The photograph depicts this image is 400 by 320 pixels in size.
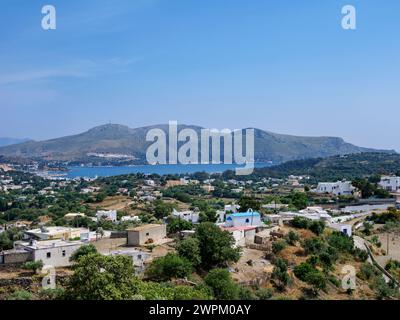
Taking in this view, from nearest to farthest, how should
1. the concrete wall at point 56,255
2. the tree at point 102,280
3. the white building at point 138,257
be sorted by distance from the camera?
1. the tree at point 102,280
2. the concrete wall at point 56,255
3. the white building at point 138,257

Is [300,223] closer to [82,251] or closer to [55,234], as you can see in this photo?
[55,234]

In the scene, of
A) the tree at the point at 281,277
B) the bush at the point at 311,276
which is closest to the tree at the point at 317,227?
the bush at the point at 311,276

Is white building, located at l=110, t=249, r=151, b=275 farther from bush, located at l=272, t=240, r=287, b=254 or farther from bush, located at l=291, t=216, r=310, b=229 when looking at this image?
bush, located at l=291, t=216, r=310, b=229

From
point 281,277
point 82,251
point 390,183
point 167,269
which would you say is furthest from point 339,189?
point 167,269

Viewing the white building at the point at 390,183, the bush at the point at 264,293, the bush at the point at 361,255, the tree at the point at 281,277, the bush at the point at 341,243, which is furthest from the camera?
the white building at the point at 390,183

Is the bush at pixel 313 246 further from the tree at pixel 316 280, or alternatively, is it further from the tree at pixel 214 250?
the tree at pixel 214 250
